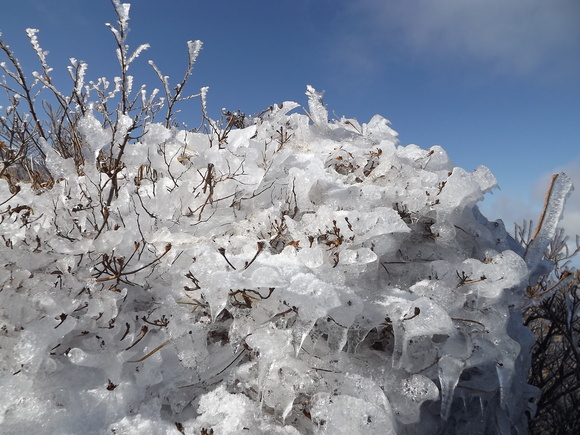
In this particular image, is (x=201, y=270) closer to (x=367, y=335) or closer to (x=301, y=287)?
(x=301, y=287)

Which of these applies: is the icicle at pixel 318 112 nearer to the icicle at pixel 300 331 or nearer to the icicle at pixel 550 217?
the icicle at pixel 550 217

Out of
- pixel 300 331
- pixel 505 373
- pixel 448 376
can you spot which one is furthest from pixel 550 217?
pixel 300 331

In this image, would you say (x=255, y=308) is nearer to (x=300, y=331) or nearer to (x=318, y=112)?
(x=300, y=331)

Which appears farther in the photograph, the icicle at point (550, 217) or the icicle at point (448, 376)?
the icicle at point (550, 217)

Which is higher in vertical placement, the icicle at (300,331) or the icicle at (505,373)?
the icicle at (505,373)

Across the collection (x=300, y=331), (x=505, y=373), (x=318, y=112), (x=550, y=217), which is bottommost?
(x=300, y=331)

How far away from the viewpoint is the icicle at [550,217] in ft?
8.67

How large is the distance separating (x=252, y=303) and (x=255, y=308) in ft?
0.10

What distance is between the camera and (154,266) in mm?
2094

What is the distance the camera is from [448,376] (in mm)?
1847

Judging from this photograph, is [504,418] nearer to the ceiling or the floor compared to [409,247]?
nearer to the floor

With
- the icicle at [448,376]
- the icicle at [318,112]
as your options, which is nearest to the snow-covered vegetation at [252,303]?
the icicle at [448,376]

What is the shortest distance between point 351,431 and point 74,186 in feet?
6.95

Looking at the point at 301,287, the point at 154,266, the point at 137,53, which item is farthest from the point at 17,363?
the point at 137,53
